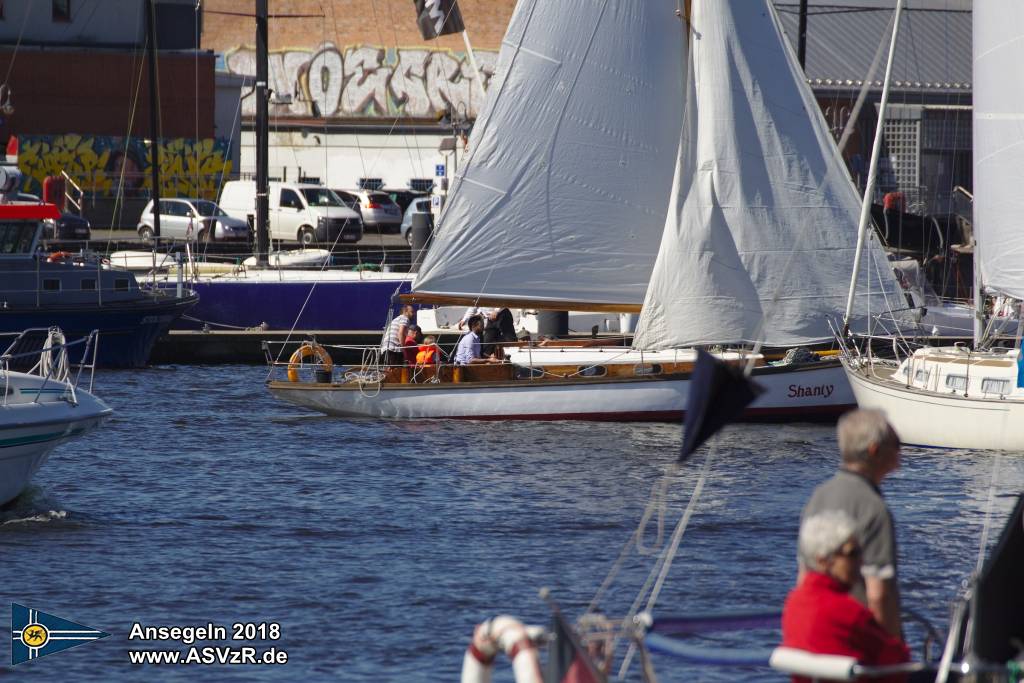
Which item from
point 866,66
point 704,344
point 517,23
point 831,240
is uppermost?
point 866,66

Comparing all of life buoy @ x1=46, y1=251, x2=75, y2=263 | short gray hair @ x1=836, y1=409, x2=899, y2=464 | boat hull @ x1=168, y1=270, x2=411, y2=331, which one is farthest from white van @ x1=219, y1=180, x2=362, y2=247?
short gray hair @ x1=836, y1=409, x2=899, y2=464

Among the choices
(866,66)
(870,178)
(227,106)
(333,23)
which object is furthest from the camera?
(333,23)

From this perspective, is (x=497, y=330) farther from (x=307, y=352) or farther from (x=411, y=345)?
(x=307, y=352)

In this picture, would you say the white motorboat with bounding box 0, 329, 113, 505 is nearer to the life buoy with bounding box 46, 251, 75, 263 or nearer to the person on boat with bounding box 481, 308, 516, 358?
the person on boat with bounding box 481, 308, 516, 358

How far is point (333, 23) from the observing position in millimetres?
75750

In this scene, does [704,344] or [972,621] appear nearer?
[972,621]

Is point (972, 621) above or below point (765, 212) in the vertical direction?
below

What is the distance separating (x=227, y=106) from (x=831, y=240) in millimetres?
45861

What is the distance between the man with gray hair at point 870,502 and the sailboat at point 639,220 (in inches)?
654

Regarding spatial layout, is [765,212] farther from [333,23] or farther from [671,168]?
[333,23]

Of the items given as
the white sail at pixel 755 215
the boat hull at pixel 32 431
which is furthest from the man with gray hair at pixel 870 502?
the white sail at pixel 755 215

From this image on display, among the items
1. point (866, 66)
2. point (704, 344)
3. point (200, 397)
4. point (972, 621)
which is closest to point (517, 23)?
point (704, 344)

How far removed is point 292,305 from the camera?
38.2 metres

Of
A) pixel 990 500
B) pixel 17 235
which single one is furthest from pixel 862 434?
pixel 17 235
